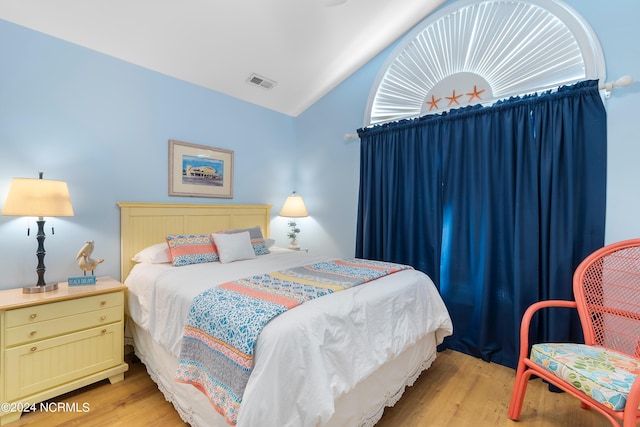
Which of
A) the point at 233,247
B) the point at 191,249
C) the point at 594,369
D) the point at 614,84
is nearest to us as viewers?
the point at 594,369

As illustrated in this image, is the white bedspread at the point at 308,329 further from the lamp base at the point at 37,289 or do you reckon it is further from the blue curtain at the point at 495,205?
the blue curtain at the point at 495,205

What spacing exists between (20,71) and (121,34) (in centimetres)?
73

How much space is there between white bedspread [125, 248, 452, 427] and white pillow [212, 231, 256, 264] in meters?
0.10

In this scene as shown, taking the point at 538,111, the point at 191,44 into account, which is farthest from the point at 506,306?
the point at 191,44

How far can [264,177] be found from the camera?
373 centimetres

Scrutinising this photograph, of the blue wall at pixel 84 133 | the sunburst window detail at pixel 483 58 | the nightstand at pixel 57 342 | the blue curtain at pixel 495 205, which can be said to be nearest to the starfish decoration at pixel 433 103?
the sunburst window detail at pixel 483 58

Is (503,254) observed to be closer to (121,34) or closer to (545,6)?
(545,6)

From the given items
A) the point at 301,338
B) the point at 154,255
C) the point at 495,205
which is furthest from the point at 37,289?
the point at 495,205

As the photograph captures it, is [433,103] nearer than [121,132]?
No

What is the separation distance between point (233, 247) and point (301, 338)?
1.53 m

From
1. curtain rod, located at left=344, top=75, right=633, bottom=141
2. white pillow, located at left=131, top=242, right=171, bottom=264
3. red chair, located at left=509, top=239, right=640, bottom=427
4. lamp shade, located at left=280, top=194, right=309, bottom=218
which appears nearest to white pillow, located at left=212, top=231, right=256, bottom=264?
white pillow, located at left=131, top=242, right=171, bottom=264

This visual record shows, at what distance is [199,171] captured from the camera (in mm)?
3080

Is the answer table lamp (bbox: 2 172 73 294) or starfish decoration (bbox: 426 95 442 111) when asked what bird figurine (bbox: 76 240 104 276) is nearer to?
table lamp (bbox: 2 172 73 294)

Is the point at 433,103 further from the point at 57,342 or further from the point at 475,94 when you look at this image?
the point at 57,342
